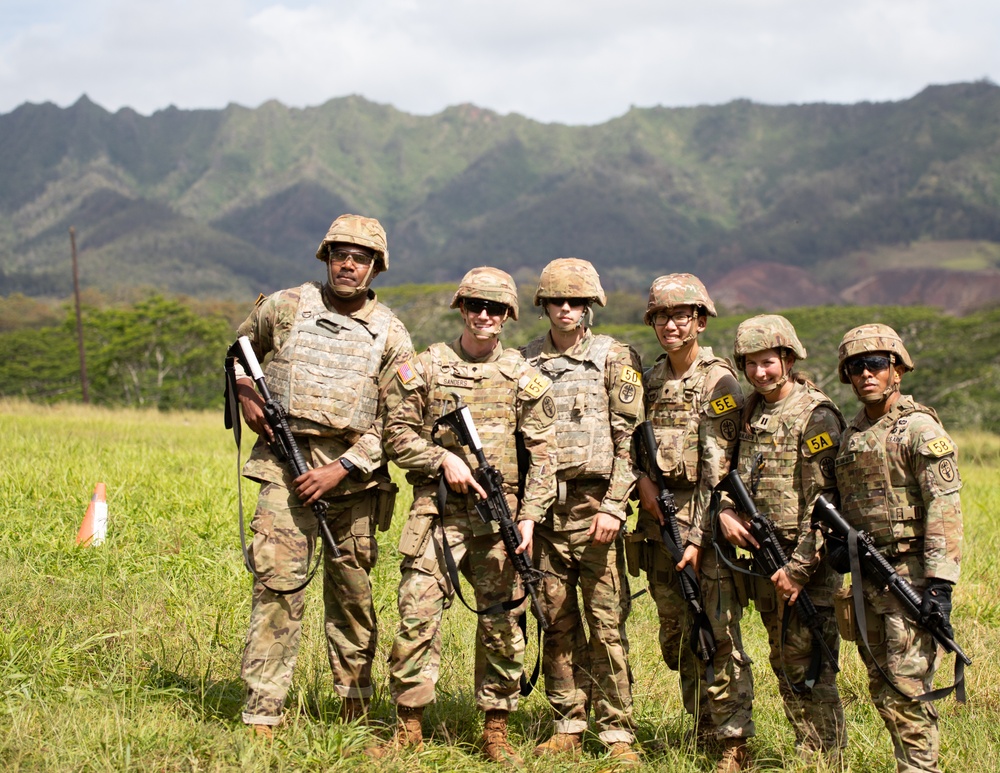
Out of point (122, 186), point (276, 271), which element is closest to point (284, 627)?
point (276, 271)

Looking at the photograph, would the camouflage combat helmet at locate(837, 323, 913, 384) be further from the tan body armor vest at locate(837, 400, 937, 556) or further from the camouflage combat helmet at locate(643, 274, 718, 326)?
the camouflage combat helmet at locate(643, 274, 718, 326)

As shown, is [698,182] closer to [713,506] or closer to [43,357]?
[43,357]

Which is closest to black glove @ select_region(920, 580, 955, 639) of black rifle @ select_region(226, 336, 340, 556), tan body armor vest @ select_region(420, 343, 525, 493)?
tan body armor vest @ select_region(420, 343, 525, 493)

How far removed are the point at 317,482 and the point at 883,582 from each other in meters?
2.56

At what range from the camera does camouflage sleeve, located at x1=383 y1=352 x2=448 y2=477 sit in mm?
4809

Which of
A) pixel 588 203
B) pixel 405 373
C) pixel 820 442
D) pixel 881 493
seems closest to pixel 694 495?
pixel 820 442

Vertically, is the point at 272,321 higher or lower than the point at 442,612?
higher

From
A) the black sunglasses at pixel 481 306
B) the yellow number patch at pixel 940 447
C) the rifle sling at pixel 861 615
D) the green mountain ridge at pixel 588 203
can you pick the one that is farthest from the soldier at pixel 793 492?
the green mountain ridge at pixel 588 203

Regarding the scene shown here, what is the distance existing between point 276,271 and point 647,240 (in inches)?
2159

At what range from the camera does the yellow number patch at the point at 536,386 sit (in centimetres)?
498

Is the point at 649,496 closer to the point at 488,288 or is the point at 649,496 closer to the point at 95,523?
the point at 488,288

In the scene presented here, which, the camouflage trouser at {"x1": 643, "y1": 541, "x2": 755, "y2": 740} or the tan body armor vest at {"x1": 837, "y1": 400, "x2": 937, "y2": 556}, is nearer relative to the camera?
the tan body armor vest at {"x1": 837, "y1": 400, "x2": 937, "y2": 556}

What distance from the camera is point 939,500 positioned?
4348 mm

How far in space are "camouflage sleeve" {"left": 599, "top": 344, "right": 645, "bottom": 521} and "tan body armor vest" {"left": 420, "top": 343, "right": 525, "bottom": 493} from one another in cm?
54
